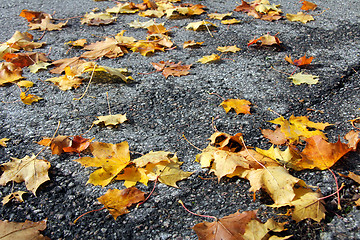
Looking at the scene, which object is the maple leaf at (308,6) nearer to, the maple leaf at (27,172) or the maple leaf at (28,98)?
the maple leaf at (28,98)

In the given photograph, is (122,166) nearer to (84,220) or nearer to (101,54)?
(84,220)

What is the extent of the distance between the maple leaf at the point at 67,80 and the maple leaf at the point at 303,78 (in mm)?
1642

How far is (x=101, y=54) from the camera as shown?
263 centimetres

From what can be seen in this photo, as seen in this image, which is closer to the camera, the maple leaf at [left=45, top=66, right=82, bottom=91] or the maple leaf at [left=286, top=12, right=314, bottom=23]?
the maple leaf at [left=45, top=66, right=82, bottom=91]

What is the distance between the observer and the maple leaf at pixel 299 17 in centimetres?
322

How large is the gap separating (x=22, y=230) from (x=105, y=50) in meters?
1.83

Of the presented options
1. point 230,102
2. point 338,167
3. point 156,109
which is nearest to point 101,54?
point 156,109

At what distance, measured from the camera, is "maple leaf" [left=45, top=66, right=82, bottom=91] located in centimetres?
223

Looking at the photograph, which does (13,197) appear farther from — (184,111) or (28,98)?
(184,111)

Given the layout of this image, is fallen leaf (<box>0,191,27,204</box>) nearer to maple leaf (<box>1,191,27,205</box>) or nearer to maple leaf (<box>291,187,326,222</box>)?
maple leaf (<box>1,191,27,205</box>)

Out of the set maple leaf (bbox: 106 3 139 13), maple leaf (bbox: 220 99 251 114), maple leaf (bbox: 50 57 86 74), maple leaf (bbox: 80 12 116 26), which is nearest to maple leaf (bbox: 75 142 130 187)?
maple leaf (bbox: 220 99 251 114)

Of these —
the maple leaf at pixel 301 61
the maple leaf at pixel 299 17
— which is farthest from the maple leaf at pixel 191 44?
the maple leaf at pixel 299 17

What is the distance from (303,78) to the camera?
2234 mm

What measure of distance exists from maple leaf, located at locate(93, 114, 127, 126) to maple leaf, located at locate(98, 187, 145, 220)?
0.56m
